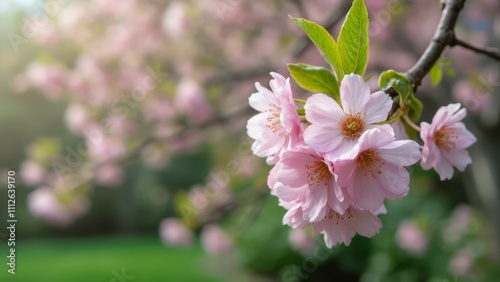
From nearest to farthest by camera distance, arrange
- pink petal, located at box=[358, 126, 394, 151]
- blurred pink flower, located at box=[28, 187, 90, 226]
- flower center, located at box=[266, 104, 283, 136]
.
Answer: pink petal, located at box=[358, 126, 394, 151], flower center, located at box=[266, 104, 283, 136], blurred pink flower, located at box=[28, 187, 90, 226]

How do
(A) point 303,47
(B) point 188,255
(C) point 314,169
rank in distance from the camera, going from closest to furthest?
1. (C) point 314,169
2. (A) point 303,47
3. (B) point 188,255

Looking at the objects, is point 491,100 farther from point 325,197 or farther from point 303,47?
point 325,197

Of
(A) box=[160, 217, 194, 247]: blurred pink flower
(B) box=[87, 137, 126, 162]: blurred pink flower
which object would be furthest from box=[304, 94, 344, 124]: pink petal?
(A) box=[160, 217, 194, 247]: blurred pink flower

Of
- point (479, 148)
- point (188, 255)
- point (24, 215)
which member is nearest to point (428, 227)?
point (479, 148)

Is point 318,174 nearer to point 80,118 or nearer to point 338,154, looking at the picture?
point 338,154

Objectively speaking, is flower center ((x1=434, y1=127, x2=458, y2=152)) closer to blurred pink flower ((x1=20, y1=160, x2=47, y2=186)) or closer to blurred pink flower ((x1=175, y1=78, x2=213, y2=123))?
blurred pink flower ((x1=175, y1=78, x2=213, y2=123))

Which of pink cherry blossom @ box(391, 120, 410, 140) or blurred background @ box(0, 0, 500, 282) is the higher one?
blurred background @ box(0, 0, 500, 282)
